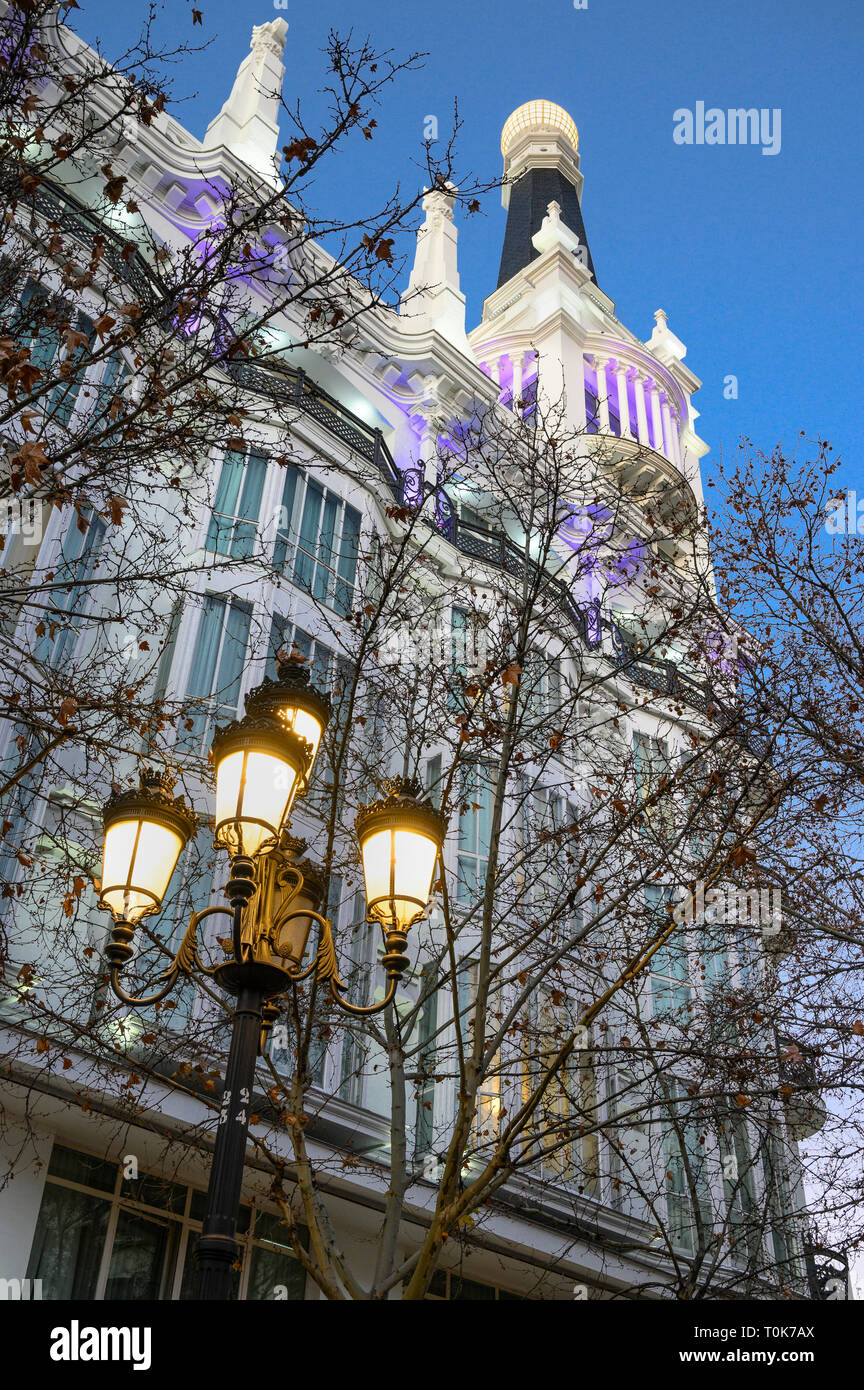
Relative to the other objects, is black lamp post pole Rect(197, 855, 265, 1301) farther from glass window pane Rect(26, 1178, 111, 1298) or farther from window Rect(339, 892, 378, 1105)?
window Rect(339, 892, 378, 1105)

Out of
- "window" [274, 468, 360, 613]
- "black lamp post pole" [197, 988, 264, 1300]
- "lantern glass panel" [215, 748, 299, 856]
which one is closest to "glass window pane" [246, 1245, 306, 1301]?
"window" [274, 468, 360, 613]

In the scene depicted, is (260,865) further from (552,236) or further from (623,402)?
(552,236)

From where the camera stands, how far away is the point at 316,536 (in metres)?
19.7

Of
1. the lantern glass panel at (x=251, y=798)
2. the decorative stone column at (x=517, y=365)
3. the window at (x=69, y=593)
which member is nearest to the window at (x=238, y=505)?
the window at (x=69, y=593)

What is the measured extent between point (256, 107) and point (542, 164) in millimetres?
42851

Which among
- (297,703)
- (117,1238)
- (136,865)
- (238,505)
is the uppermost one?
(238,505)

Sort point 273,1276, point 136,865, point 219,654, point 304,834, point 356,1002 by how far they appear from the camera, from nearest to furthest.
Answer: point 136,865, point 273,1276, point 356,1002, point 304,834, point 219,654

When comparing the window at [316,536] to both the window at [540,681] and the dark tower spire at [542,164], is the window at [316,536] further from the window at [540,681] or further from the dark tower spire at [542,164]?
the dark tower spire at [542,164]

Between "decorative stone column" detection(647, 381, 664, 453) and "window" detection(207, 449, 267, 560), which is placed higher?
"decorative stone column" detection(647, 381, 664, 453)

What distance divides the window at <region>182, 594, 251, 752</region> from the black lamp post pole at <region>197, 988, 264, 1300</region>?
10.5 meters

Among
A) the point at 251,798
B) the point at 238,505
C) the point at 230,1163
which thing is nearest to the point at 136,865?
the point at 251,798

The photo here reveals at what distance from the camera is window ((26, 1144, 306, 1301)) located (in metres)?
12.9
